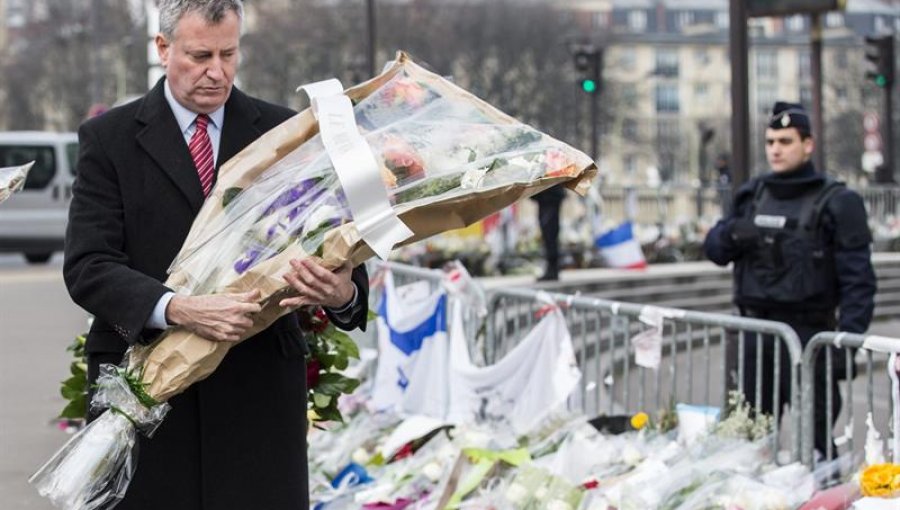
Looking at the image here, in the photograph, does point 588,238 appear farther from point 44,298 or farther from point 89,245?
point 89,245

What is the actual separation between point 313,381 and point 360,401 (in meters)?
3.48

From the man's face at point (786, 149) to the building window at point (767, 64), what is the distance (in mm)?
112065

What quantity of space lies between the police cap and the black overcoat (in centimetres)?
370

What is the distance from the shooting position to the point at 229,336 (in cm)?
329

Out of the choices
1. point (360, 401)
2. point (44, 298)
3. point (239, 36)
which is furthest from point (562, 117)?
point (239, 36)

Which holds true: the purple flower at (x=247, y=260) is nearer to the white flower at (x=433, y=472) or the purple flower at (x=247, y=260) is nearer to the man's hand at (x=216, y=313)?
the man's hand at (x=216, y=313)

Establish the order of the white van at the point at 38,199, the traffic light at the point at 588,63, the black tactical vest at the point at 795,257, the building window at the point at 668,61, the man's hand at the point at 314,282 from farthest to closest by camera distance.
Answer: the building window at the point at 668,61 → the white van at the point at 38,199 → the traffic light at the point at 588,63 → the black tactical vest at the point at 795,257 → the man's hand at the point at 314,282

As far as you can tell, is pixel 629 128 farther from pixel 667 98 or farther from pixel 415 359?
Answer: pixel 415 359

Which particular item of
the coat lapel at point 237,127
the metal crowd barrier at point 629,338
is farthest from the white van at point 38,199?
the coat lapel at point 237,127

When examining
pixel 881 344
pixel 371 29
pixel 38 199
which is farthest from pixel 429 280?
pixel 38 199

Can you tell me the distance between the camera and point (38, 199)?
976 inches

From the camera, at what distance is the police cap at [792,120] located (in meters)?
6.86

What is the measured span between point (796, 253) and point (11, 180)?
3.83 metres

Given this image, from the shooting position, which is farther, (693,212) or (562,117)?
(562,117)
